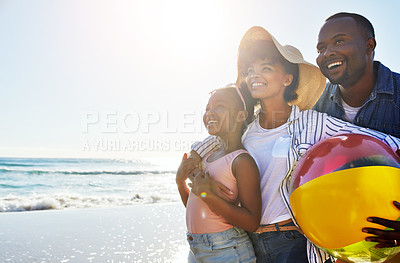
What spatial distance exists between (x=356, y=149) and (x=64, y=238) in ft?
15.7

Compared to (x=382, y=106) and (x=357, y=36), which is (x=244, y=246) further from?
(x=357, y=36)

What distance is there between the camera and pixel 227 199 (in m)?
2.04

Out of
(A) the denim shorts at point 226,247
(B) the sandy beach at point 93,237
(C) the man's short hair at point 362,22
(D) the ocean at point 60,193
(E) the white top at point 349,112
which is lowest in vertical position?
(D) the ocean at point 60,193

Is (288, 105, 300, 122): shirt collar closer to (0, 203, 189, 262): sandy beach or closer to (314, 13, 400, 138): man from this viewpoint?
(314, 13, 400, 138): man

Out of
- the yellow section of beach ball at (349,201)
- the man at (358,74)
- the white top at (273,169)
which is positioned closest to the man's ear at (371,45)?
the man at (358,74)

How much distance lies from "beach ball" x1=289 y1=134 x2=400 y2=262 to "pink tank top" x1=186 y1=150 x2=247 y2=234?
0.49 m

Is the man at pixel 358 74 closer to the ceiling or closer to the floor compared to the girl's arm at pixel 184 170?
closer to the ceiling

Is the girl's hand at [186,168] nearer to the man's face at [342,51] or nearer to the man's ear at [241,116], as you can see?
the man's ear at [241,116]

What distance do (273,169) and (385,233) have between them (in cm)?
71

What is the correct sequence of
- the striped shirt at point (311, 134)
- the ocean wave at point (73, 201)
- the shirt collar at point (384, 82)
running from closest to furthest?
the striped shirt at point (311, 134) → the shirt collar at point (384, 82) → the ocean wave at point (73, 201)

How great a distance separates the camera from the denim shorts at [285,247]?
6.42ft

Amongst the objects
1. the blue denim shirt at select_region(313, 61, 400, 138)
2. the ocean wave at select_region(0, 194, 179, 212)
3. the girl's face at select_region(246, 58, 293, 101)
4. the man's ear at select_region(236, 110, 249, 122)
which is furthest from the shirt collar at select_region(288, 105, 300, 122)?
the ocean wave at select_region(0, 194, 179, 212)

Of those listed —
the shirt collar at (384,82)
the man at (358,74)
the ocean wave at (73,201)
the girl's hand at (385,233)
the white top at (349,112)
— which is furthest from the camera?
the ocean wave at (73,201)

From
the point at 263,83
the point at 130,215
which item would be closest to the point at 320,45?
the point at 263,83
